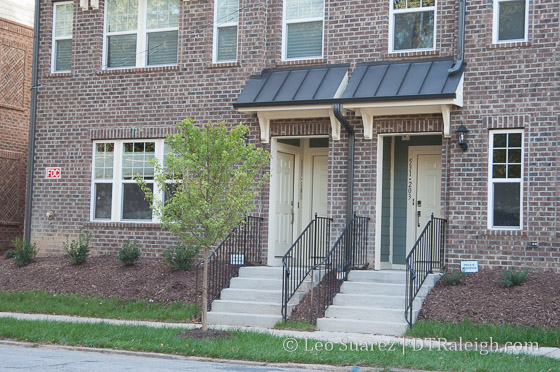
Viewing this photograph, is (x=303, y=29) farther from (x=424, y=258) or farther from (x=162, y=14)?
(x=424, y=258)

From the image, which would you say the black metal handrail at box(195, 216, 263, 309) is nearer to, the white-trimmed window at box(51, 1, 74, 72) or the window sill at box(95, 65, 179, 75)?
the window sill at box(95, 65, 179, 75)

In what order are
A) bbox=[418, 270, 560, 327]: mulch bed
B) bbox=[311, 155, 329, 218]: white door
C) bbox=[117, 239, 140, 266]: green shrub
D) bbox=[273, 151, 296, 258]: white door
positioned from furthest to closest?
bbox=[311, 155, 329, 218]: white door → bbox=[273, 151, 296, 258]: white door → bbox=[117, 239, 140, 266]: green shrub → bbox=[418, 270, 560, 327]: mulch bed

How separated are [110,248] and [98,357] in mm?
6743

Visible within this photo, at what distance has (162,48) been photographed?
16.9 m

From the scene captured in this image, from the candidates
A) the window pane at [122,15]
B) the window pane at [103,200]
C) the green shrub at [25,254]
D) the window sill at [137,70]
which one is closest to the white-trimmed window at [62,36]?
the window pane at [122,15]

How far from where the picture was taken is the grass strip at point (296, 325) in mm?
12398

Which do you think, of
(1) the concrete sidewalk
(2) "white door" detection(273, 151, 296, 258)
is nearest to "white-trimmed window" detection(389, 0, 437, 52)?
(2) "white door" detection(273, 151, 296, 258)

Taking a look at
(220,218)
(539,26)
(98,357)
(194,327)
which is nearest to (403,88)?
(539,26)

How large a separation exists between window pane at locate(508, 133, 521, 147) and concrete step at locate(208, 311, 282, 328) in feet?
16.4

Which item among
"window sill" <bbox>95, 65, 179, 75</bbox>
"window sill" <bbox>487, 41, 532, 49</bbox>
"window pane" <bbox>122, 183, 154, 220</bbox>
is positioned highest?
"window sill" <bbox>487, 41, 532, 49</bbox>

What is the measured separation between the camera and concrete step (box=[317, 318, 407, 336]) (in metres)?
12.1

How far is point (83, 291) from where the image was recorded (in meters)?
15.0

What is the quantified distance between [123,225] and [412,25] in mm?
7089

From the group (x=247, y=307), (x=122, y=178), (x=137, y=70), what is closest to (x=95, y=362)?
(x=247, y=307)
